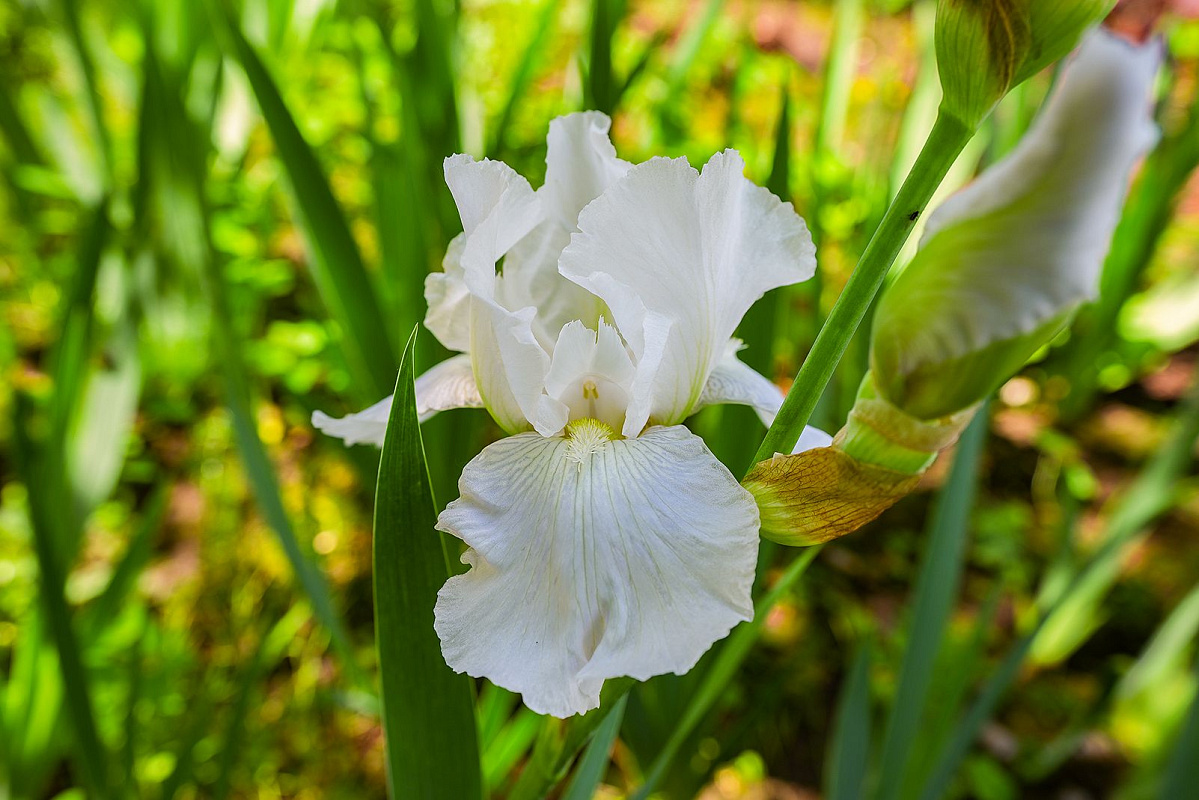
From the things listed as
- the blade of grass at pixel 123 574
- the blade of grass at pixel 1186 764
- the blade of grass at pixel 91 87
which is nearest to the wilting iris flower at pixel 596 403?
the blade of grass at pixel 1186 764

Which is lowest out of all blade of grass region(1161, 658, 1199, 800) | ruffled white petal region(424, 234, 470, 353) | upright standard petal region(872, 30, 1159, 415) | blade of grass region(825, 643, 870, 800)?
blade of grass region(825, 643, 870, 800)

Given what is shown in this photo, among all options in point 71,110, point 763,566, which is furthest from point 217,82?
point 763,566

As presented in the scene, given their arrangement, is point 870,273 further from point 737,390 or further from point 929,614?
point 929,614

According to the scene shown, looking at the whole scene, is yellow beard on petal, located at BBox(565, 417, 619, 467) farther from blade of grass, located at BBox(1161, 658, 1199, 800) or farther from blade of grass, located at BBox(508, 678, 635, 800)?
blade of grass, located at BBox(1161, 658, 1199, 800)

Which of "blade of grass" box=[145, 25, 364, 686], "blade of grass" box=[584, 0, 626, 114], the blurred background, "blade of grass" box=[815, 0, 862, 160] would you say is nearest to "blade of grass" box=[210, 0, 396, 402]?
the blurred background

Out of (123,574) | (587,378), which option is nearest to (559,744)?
(587,378)

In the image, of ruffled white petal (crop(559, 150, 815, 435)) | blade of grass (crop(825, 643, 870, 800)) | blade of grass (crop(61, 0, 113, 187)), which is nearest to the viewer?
ruffled white petal (crop(559, 150, 815, 435))

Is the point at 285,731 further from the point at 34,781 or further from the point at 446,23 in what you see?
the point at 446,23
